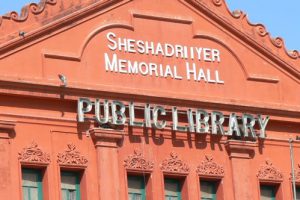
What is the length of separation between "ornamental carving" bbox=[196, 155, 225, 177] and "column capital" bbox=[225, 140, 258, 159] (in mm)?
683

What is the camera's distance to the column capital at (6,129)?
51.9 meters

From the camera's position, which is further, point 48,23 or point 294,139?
point 294,139

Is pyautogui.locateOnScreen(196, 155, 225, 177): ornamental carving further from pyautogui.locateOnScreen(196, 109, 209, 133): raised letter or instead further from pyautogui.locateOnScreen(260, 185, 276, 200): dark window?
pyautogui.locateOnScreen(260, 185, 276, 200): dark window

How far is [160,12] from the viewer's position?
56250mm

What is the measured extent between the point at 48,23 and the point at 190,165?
6.29 metres

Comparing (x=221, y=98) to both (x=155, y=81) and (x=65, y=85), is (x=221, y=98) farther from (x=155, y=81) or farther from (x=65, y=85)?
(x=65, y=85)

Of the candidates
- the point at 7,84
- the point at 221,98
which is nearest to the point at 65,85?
the point at 7,84

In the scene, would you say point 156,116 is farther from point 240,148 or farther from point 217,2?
point 217,2

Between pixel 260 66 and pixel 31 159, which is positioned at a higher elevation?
pixel 260 66

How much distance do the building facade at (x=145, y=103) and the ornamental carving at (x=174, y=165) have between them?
1.7 inches

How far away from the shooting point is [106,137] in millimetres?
53781

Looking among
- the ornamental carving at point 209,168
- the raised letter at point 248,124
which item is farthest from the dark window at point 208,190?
the raised letter at point 248,124

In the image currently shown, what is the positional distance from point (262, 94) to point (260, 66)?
921 mm

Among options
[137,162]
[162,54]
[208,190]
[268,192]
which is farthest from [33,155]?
[268,192]
